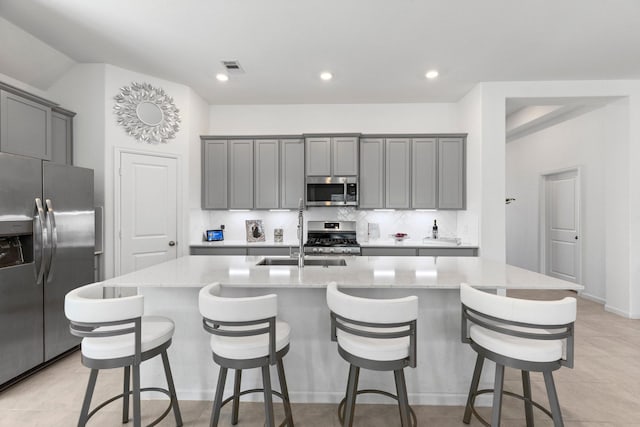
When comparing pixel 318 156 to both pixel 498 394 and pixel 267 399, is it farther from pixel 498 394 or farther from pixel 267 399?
pixel 498 394

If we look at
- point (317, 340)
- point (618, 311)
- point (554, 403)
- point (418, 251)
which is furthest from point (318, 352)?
point (618, 311)

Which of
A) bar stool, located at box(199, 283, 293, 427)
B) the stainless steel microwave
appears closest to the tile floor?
bar stool, located at box(199, 283, 293, 427)

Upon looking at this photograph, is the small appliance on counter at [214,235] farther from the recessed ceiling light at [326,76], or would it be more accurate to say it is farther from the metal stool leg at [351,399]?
the metal stool leg at [351,399]

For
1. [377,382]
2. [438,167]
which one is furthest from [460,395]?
[438,167]

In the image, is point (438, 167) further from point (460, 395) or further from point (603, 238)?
point (460, 395)

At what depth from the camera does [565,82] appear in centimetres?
394

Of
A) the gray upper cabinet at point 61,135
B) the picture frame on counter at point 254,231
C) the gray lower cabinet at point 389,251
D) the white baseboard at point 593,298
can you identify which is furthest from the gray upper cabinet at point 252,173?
the white baseboard at point 593,298

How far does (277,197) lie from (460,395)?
10.7ft

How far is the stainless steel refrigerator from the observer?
2346mm

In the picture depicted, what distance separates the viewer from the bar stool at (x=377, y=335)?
154 centimetres

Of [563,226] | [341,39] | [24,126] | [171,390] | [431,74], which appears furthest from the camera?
[563,226]

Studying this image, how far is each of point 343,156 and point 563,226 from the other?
4109 mm

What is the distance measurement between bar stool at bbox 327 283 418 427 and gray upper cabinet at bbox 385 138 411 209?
2999 mm

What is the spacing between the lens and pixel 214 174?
4586mm
